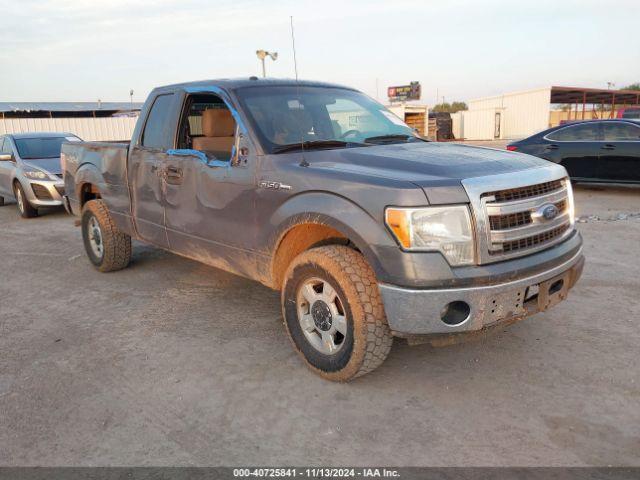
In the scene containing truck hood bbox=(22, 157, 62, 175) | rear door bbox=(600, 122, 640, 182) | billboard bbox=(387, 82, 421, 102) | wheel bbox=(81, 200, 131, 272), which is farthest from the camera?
billboard bbox=(387, 82, 421, 102)

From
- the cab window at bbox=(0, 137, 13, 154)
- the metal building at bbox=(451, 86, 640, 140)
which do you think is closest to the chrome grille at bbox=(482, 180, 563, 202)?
the cab window at bbox=(0, 137, 13, 154)

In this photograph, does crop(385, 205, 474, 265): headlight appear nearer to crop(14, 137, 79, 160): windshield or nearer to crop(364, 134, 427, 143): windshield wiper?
crop(364, 134, 427, 143): windshield wiper

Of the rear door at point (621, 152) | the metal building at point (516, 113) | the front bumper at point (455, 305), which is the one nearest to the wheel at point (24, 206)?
the front bumper at point (455, 305)

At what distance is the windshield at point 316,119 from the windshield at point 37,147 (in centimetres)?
760

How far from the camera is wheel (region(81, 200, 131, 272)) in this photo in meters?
5.60

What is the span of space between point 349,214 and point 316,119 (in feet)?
4.45

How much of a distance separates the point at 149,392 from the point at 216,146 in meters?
1.93

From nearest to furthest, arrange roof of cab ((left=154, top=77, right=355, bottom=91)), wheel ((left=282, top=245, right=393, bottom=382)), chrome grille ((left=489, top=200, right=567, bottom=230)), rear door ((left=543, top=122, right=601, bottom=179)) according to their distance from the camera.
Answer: chrome grille ((left=489, top=200, right=567, bottom=230))
wheel ((left=282, top=245, right=393, bottom=382))
roof of cab ((left=154, top=77, right=355, bottom=91))
rear door ((left=543, top=122, right=601, bottom=179))

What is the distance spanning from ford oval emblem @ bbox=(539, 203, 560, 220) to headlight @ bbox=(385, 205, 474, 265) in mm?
603

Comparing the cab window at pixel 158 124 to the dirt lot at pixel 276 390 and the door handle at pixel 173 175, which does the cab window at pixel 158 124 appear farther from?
the dirt lot at pixel 276 390

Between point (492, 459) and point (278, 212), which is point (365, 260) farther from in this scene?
point (492, 459)

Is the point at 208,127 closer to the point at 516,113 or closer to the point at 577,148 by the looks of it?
the point at 577,148

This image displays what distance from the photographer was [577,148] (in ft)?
33.0

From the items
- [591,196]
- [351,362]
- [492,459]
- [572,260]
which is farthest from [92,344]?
[591,196]
